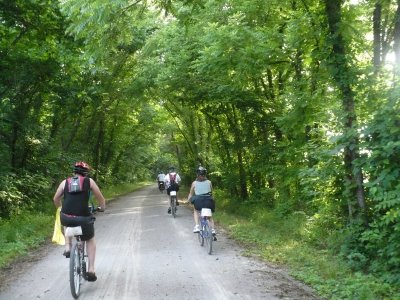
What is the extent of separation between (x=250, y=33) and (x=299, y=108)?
98.5 inches

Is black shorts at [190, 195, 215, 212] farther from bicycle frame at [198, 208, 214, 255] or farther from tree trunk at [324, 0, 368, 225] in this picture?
tree trunk at [324, 0, 368, 225]

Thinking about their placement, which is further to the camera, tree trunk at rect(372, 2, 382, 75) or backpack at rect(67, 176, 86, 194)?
tree trunk at rect(372, 2, 382, 75)

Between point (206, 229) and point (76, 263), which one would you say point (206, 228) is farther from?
point (76, 263)


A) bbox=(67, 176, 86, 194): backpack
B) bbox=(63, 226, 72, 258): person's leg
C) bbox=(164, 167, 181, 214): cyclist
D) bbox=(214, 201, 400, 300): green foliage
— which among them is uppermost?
bbox=(67, 176, 86, 194): backpack

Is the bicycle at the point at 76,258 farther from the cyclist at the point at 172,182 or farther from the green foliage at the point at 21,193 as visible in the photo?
the cyclist at the point at 172,182

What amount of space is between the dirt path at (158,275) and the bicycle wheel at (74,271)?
0.81 ft

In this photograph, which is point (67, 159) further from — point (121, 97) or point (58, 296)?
point (58, 296)

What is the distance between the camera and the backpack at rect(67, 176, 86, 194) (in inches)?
270

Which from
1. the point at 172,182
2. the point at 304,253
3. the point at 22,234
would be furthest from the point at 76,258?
the point at 172,182

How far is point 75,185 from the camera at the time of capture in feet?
22.5

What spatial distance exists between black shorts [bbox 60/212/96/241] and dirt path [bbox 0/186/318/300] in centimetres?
94

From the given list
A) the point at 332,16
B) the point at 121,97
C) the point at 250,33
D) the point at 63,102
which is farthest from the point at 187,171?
the point at 332,16

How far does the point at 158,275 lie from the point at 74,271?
192cm

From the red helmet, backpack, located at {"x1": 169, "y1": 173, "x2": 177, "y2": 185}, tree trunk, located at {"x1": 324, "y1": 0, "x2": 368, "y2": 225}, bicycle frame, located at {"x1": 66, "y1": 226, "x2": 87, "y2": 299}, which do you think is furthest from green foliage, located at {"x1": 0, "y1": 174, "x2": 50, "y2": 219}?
tree trunk, located at {"x1": 324, "y1": 0, "x2": 368, "y2": 225}
